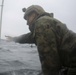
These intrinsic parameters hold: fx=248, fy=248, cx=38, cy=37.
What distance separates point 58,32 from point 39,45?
0.33m

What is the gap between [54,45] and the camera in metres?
3.28

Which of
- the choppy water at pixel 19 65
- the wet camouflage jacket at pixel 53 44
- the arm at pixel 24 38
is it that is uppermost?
the wet camouflage jacket at pixel 53 44

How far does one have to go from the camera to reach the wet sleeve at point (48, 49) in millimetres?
3238

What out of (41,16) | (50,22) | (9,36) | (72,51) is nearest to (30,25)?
(41,16)

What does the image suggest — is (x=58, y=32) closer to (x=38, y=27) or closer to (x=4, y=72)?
(x=38, y=27)

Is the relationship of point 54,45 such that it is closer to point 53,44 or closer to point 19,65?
point 53,44

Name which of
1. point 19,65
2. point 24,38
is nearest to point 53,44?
point 24,38

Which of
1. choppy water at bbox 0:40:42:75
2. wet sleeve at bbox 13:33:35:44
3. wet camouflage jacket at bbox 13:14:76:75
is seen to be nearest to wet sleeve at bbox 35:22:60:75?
wet camouflage jacket at bbox 13:14:76:75

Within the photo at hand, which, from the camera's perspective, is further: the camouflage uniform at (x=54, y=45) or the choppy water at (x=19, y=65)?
the choppy water at (x=19, y=65)

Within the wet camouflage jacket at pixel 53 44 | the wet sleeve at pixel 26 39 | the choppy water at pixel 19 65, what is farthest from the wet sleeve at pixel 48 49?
the choppy water at pixel 19 65

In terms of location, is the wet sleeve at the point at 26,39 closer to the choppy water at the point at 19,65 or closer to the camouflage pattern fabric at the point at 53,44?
the choppy water at the point at 19,65

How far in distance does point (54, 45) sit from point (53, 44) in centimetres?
2

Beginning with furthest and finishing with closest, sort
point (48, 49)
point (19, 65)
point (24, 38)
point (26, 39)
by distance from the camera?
point (19, 65) < point (24, 38) < point (26, 39) < point (48, 49)

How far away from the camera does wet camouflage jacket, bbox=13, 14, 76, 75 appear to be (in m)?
3.25
